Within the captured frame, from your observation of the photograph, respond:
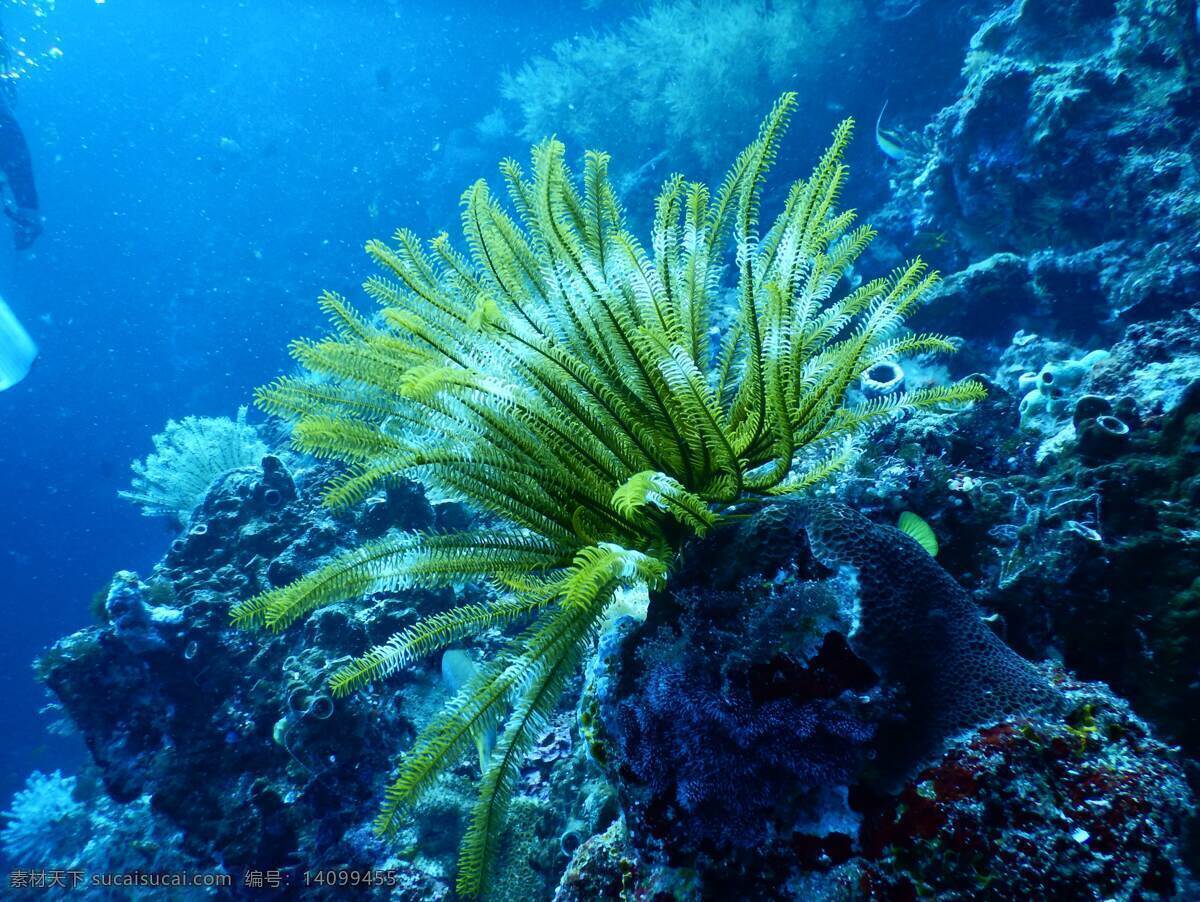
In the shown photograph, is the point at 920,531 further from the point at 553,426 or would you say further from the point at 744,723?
the point at 553,426

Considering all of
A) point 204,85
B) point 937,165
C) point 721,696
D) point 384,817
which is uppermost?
point 204,85

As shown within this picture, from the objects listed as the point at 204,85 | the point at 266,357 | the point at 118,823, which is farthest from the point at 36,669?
the point at 204,85

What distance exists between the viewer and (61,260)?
45594 mm

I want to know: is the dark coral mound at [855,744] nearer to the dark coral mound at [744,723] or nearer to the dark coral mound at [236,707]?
the dark coral mound at [744,723]

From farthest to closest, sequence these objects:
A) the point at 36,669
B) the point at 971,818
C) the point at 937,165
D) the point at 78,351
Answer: the point at 78,351 < the point at 937,165 < the point at 36,669 < the point at 971,818

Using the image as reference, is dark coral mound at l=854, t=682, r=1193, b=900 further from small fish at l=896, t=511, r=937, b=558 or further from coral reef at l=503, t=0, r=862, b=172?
coral reef at l=503, t=0, r=862, b=172

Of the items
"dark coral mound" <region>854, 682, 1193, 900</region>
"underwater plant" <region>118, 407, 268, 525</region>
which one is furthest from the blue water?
"dark coral mound" <region>854, 682, 1193, 900</region>

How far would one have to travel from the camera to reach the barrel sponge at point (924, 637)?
5.97 ft


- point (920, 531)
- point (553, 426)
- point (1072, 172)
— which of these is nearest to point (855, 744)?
point (553, 426)

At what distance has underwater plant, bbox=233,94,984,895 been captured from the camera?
6.76ft

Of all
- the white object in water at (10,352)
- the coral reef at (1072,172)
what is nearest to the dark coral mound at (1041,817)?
the coral reef at (1072,172)

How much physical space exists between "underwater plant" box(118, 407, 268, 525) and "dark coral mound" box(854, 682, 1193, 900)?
11.0m

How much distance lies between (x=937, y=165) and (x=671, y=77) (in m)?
8.27

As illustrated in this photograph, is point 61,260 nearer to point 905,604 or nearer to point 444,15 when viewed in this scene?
point 444,15
